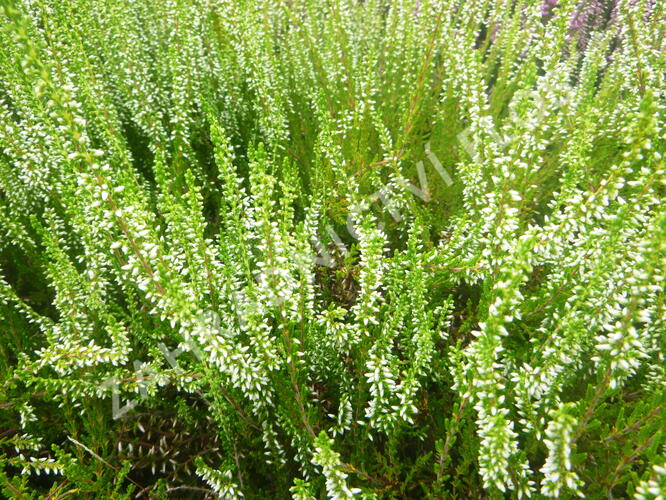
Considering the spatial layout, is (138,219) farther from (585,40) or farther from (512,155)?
(585,40)

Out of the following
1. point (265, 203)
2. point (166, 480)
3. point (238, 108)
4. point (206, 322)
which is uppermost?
point (238, 108)

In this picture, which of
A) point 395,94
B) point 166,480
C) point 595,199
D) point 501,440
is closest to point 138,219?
point 166,480

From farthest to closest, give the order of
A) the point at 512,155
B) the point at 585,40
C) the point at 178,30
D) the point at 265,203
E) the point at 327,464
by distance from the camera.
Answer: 1. the point at 585,40
2. the point at 178,30
3. the point at 512,155
4. the point at 265,203
5. the point at 327,464

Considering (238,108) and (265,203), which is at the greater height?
(238,108)

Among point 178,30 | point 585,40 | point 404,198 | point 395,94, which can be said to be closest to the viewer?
point 404,198

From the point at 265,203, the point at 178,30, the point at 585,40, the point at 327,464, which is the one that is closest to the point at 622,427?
the point at 327,464

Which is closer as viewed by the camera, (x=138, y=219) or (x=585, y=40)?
(x=138, y=219)
